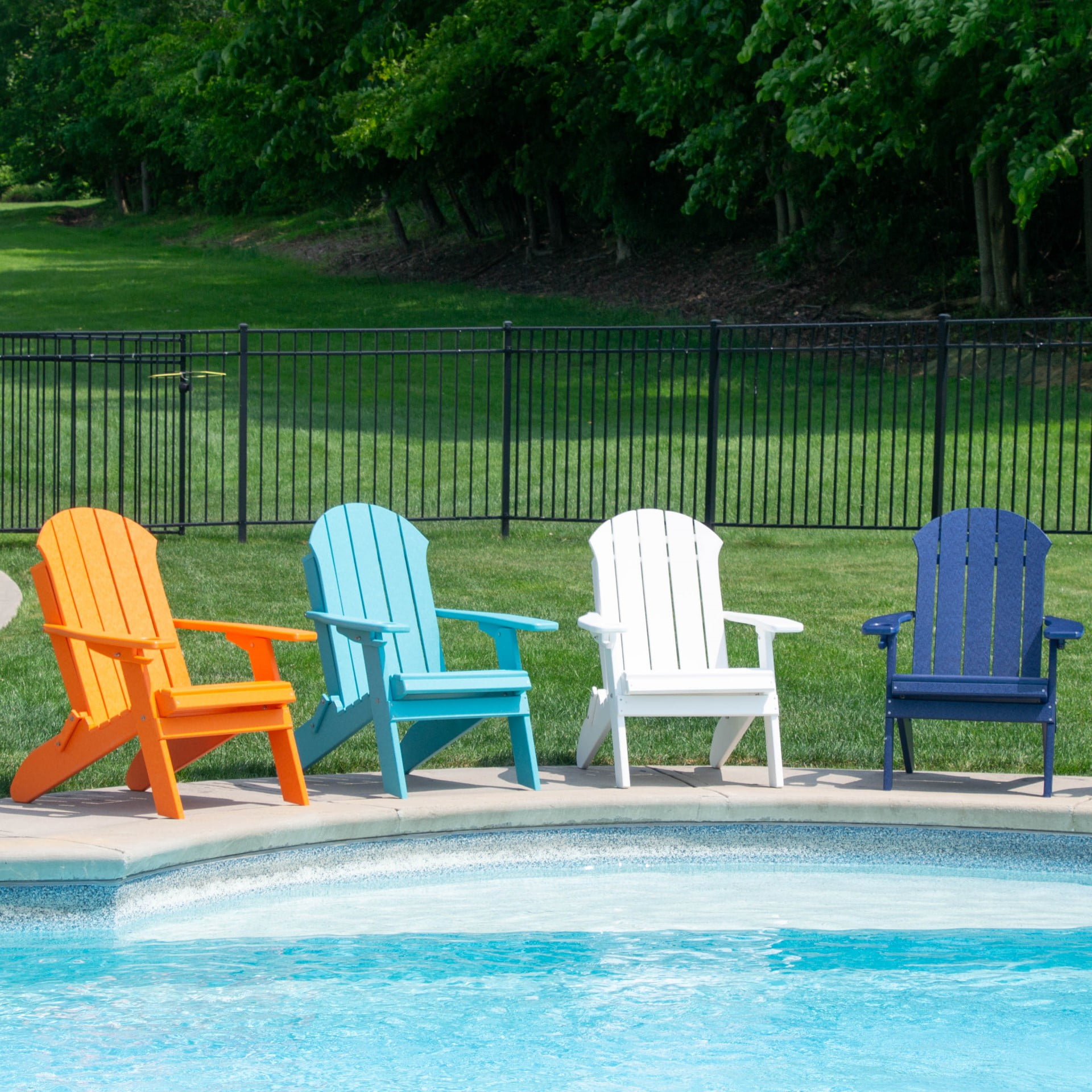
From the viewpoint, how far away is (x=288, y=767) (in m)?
5.34

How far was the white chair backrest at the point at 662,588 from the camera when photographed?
6.10 meters

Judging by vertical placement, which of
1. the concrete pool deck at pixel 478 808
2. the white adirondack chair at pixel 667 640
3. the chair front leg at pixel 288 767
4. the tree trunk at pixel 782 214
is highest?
the tree trunk at pixel 782 214

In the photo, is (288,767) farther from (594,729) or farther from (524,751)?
(594,729)

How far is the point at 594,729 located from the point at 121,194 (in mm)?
56122

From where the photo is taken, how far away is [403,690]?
5.34 meters

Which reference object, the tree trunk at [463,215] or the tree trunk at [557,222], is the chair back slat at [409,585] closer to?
the tree trunk at [557,222]

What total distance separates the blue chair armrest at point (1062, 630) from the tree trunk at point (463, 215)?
32575mm

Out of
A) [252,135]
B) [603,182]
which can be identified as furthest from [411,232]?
[603,182]

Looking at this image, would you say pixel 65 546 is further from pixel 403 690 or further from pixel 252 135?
pixel 252 135

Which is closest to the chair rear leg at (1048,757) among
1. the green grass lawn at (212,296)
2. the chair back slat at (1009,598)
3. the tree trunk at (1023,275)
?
the chair back slat at (1009,598)

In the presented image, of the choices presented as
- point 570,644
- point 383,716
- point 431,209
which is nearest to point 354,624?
point 383,716

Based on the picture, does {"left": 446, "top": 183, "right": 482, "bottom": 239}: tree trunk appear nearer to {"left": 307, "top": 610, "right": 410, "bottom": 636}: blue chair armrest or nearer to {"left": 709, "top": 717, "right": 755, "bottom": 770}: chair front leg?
{"left": 709, "top": 717, "right": 755, "bottom": 770}: chair front leg

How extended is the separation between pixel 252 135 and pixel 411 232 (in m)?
9.23

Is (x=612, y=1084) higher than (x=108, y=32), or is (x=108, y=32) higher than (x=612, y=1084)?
(x=108, y=32)
